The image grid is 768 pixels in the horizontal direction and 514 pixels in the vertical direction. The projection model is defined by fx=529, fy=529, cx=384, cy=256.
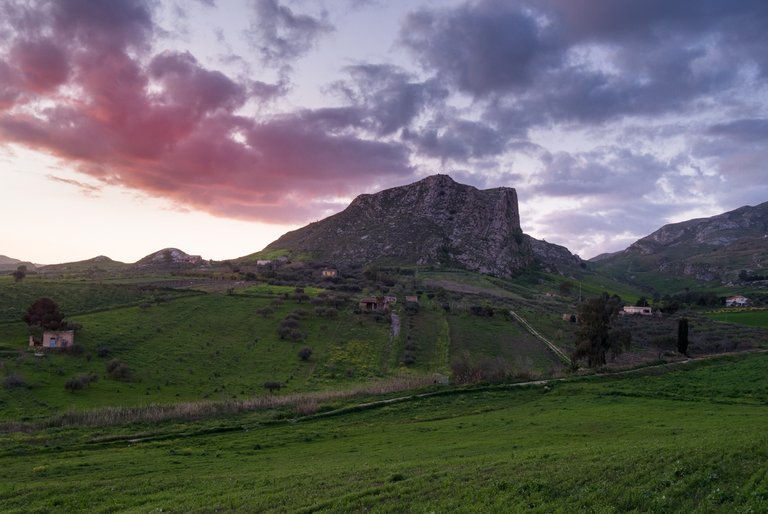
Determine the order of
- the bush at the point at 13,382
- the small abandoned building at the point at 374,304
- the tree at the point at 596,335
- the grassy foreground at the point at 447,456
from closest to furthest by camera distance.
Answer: the grassy foreground at the point at 447,456 → the bush at the point at 13,382 → the tree at the point at 596,335 → the small abandoned building at the point at 374,304

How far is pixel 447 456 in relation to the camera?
94.8 feet

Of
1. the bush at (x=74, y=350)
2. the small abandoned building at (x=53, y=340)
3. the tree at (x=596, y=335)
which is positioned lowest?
the bush at (x=74, y=350)

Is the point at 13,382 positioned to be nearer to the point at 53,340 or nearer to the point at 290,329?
the point at 53,340

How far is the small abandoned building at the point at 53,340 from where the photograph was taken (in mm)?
77062

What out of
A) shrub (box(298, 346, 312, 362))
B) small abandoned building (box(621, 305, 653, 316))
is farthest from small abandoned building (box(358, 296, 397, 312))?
small abandoned building (box(621, 305, 653, 316))

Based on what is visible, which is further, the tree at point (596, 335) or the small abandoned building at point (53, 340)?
the small abandoned building at point (53, 340)

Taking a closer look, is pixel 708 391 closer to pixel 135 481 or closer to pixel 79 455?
pixel 135 481

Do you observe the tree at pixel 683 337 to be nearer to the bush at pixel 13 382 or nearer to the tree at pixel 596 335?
the tree at pixel 596 335

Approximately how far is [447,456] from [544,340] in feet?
289

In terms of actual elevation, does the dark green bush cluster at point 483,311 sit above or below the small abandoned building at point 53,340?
above

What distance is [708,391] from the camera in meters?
50.2

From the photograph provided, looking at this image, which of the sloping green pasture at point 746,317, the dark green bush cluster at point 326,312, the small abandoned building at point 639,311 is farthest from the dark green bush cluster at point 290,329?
the sloping green pasture at point 746,317

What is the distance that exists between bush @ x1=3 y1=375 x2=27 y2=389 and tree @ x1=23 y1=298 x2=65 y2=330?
23.4 meters

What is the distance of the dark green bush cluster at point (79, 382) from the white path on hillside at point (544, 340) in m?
71.1
